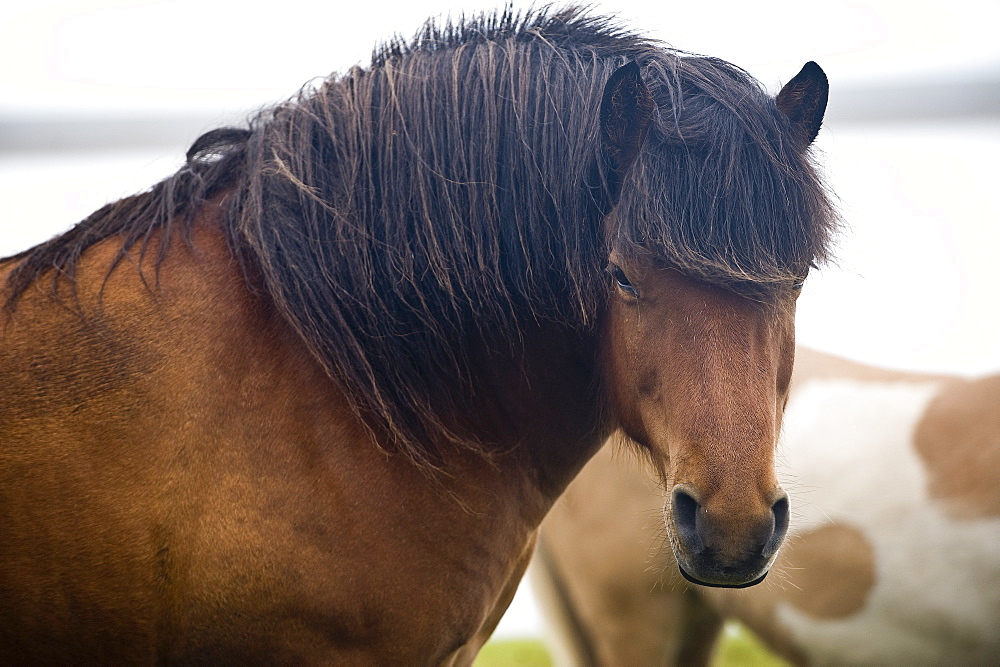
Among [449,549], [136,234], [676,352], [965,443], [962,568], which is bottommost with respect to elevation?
[962,568]

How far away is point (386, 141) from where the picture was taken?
1559 millimetres

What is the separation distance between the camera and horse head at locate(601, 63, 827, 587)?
1.31 m

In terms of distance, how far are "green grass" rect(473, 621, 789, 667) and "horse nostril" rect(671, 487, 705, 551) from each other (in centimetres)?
396

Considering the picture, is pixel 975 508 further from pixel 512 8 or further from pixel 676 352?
pixel 512 8

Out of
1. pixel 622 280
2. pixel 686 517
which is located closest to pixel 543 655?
pixel 686 517

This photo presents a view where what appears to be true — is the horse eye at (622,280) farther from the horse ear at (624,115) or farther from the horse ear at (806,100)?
the horse ear at (806,100)

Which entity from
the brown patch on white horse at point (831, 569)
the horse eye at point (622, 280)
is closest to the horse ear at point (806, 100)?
the horse eye at point (622, 280)

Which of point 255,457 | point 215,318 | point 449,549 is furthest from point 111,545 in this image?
point 449,549

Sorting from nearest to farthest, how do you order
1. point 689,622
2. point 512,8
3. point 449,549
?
point 449,549 < point 512,8 < point 689,622

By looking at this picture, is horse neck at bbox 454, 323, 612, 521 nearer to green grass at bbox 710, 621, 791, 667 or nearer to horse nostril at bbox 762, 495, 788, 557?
horse nostril at bbox 762, 495, 788, 557

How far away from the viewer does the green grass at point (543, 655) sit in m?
5.09

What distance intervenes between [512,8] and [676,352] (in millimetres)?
929

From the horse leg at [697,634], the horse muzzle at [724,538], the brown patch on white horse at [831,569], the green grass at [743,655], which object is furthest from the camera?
the green grass at [743,655]

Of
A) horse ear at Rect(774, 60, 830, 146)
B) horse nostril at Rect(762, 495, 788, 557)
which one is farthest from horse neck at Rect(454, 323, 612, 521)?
horse ear at Rect(774, 60, 830, 146)
